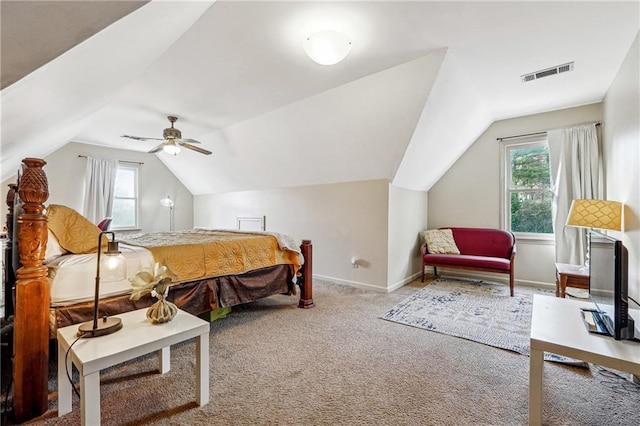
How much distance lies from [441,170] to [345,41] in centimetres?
337

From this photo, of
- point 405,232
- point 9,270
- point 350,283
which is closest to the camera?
point 9,270

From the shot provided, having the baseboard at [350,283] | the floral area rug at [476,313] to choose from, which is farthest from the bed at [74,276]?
the floral area rug at [476,313]

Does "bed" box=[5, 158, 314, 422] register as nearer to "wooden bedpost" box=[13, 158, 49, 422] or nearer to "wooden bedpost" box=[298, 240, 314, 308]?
"wooden bedpost" box=[13, 158, 49, 422]

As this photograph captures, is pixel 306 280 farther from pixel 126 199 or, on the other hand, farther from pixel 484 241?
pixel 126 199

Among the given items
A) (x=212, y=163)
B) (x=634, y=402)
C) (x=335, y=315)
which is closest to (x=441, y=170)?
(x=335, y=315)

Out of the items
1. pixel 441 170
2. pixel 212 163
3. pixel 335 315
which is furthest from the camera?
pixel 212 163

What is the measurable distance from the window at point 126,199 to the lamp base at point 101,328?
495cm

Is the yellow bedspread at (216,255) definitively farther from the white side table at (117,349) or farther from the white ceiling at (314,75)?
the white ceiling at (314,75)

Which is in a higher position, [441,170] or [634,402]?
[441,170]

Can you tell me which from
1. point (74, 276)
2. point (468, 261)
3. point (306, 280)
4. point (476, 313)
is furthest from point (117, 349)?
point (468, 261)

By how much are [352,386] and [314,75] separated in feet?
8.94

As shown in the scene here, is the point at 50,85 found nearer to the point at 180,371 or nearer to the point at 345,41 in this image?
the point at 345,41

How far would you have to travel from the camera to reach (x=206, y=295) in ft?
8.35

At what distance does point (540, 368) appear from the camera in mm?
1432
